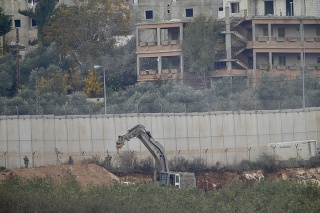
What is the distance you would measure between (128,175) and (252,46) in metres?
27.3

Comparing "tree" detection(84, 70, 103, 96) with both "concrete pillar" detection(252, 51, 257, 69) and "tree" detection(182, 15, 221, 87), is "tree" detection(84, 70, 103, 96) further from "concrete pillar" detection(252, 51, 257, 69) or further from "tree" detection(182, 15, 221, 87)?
"concrete pillar" detection(252, 51, 257, 69)

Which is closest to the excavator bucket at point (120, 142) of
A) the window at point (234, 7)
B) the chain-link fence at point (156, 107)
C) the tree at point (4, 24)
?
the chain-link fence at point (156, 107)

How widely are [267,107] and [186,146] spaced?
20.9 feet

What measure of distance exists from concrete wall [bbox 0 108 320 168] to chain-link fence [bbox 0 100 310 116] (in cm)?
156

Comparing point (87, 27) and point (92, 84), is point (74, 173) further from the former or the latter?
point (87, 27)

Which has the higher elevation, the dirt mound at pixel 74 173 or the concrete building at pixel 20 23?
the concrete building at pixel 20 23

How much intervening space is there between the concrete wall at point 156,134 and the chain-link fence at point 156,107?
1.56 m

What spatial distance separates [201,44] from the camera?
10375 centimetres

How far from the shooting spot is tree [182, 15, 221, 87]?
103375 millimetres

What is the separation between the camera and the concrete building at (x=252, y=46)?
104375 mm

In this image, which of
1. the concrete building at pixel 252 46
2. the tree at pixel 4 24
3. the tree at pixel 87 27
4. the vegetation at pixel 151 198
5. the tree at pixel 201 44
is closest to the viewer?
the vegetation at pixel 151 198

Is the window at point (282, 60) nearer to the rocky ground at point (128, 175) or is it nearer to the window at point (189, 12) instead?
the window at point (189, 12)

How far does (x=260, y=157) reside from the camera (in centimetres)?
8275

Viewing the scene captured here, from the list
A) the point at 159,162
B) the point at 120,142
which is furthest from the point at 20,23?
the point at 120,142
